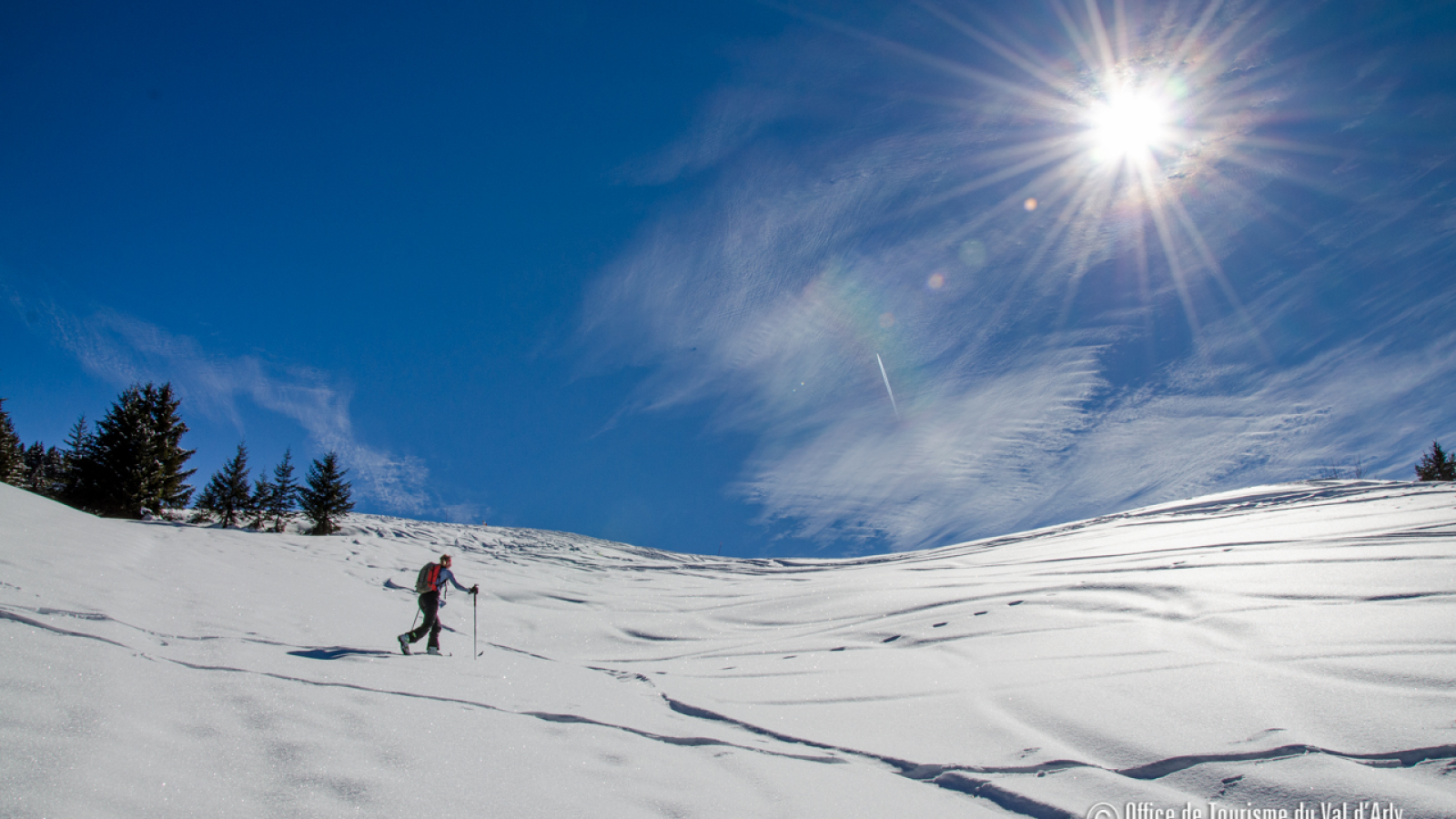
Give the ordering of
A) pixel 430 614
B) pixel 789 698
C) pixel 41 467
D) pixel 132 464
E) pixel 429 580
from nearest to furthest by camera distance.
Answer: pixel 789 698
pixel 430 614
pixel 429 580
pixel 132 464
pixel 41 467

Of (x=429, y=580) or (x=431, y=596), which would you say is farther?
(x=429, y=580)

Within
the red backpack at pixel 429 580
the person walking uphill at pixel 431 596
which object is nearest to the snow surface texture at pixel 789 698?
the person walking uphill at pixel 431 596

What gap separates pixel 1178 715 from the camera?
3531mm

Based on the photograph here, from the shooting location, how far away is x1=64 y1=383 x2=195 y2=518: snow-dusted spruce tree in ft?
73.7

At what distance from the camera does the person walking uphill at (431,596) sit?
23.6ft

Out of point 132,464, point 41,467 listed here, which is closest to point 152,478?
point 132,464

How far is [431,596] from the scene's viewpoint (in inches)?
298

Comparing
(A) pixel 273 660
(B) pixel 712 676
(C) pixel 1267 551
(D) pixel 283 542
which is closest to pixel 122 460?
(D) pixel 283 542

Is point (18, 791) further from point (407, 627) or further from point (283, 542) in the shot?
point (283, 542)

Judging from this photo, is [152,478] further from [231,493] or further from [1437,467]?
[1437,467]

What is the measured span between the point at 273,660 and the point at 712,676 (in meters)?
3.87

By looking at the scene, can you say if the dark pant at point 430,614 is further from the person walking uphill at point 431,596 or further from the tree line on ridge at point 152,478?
the tree line on ridge at point 152,478

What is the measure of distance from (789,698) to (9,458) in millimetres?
44883

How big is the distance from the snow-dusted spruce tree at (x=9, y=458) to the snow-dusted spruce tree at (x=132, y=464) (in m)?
10.1
